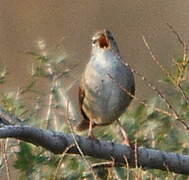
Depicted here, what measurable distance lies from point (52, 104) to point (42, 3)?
6412 mm

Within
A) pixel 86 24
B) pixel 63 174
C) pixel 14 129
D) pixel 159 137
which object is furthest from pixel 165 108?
pixel 86 24

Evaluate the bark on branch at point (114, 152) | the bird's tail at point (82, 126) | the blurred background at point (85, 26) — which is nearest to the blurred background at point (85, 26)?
the blurred background at point (85, 26)

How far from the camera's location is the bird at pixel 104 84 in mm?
7367

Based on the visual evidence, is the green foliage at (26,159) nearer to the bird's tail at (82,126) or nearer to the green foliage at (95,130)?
the green foliage at (95,130)

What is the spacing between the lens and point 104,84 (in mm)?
7344

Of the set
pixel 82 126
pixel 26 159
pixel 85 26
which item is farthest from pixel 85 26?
pixel 26 159

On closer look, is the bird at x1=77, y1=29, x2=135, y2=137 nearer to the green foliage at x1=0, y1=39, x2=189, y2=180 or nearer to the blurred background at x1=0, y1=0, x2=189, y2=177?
the green foliage at x1=0, y1=39, x2=189, y2=180

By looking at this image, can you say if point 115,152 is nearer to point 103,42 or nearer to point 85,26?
point 103,42

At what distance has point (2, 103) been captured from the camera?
25.2 ft

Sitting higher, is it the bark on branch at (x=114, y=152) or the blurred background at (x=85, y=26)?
the bark on branch at (x=114, y=152)

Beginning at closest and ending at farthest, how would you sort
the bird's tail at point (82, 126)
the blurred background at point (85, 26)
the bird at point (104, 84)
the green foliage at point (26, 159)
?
the green foliage at point (26, 159), the bird at point (104, 84), the bird's tail at point (82, 126), the blurred background at point (85, 26)

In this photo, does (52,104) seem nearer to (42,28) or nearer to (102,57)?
(102,57)

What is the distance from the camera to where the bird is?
737cm

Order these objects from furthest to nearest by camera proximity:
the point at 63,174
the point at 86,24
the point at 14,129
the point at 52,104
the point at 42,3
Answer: the point at 42,3, the point at 86,24, the point at 52,104, the point at 63,174, the point at 14,129
